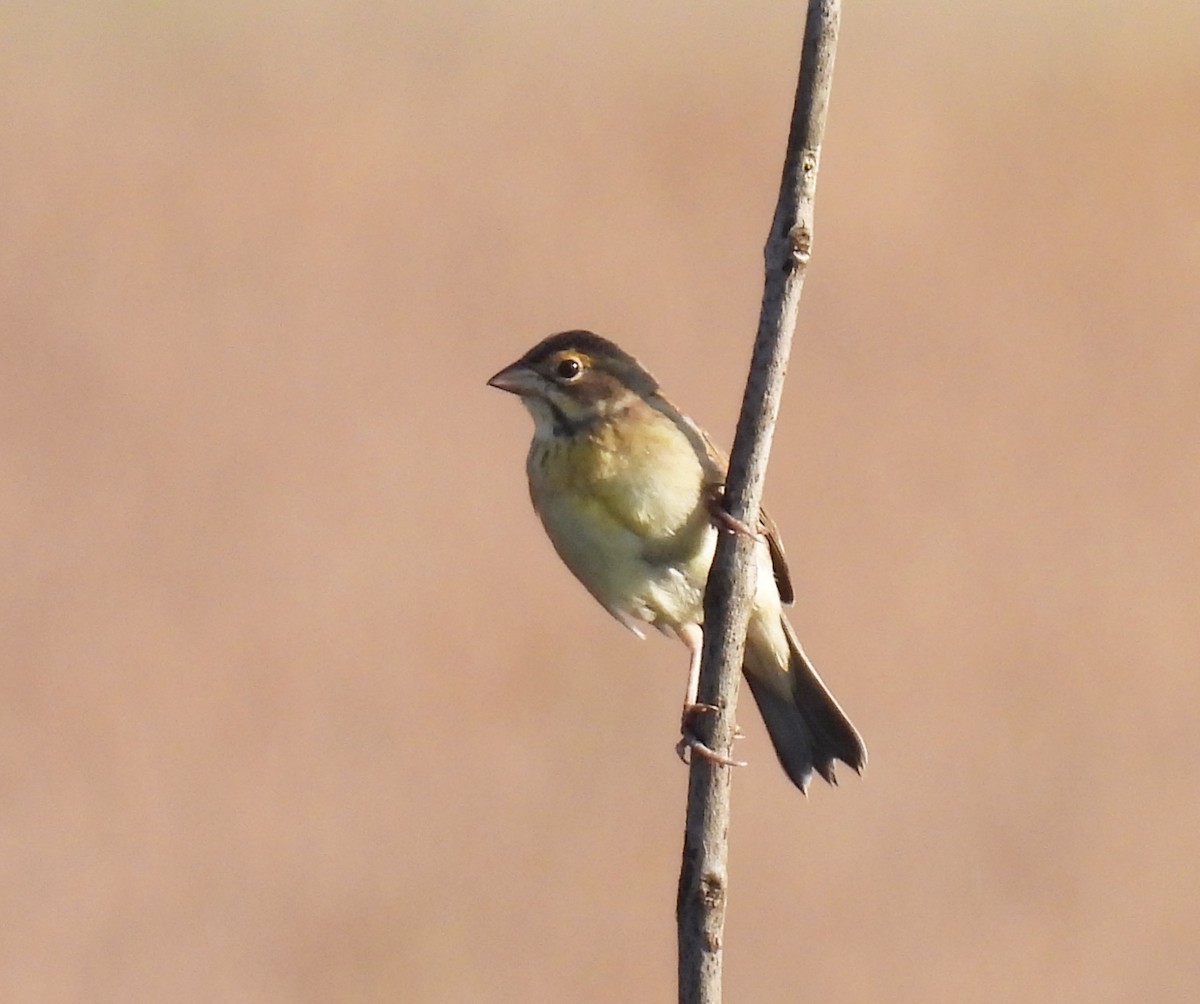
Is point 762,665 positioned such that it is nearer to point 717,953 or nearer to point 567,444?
point 567,444

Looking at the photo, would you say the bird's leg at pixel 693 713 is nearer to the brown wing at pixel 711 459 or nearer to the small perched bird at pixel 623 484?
the small perched bird at pixel 623 484

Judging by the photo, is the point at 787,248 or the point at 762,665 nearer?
the point at 787,248

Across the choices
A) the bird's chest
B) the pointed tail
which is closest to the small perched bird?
the bird's chest

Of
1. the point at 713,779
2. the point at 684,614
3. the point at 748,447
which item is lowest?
the point at 713,779

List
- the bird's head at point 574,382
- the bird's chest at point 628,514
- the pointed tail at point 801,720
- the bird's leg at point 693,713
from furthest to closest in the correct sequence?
the pointed tail at point 801,720 → the bird's head at point 574,382 → the bird's chest at point 628,514 → the bird's leg at point 693,713

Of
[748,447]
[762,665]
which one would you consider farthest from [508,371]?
[748,447]

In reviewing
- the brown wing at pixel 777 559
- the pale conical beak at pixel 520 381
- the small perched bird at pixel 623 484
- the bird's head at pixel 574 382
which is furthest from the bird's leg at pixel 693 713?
the pale conical beak at pixel 520 381
